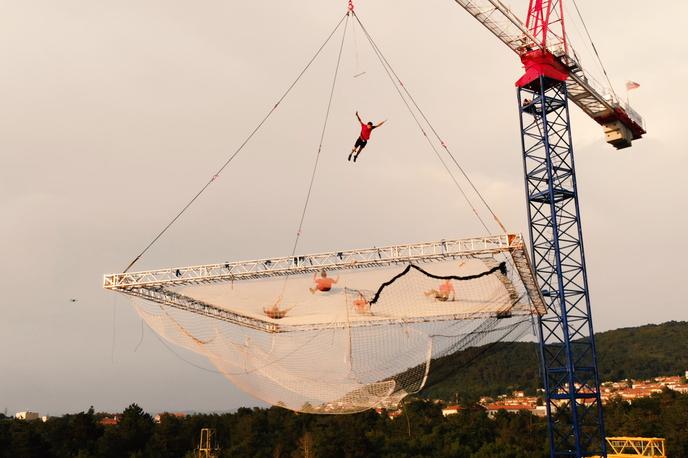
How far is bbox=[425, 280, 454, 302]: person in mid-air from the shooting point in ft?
50.8

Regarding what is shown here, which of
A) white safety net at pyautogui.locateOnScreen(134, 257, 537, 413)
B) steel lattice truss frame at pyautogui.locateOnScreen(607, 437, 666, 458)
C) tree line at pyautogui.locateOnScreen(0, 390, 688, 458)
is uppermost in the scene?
white safety net at pyautogui.locateOnScreen(134, 257, 537, 413)

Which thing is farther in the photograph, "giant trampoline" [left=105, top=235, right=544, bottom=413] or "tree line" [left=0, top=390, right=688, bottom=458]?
"tree line" [left=0, top=390, right=688, bottom=458]

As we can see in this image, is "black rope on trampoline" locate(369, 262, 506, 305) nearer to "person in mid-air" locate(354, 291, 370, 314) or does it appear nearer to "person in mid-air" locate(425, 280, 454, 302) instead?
"person in mid-air" locate(425, 280, 454, 302)

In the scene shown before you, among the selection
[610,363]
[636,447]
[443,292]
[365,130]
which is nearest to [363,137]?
[365,130]

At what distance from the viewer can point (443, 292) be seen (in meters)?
15.5

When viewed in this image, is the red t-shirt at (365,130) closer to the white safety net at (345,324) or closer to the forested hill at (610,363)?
the white safety net at (345,324)

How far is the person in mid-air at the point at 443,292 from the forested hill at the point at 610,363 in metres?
109

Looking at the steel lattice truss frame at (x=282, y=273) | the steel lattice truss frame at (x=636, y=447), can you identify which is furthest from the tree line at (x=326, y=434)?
the steel lattice truss frame at (x=282, y=273)

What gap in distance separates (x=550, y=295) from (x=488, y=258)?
37.4 ft

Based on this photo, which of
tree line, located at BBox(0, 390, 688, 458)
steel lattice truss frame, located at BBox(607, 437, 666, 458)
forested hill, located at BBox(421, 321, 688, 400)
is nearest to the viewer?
steel lattice truss frame, located at BBox(607, 437, 666, 458)

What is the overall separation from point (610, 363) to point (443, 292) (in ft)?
463

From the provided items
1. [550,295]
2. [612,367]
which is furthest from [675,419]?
[612,367]

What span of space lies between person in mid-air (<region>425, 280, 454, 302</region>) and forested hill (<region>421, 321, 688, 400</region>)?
109297 mm

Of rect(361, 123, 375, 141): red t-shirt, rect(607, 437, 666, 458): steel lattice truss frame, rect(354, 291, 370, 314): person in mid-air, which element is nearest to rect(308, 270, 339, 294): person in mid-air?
rect(354, 291, 370, 314): person in mid-air
